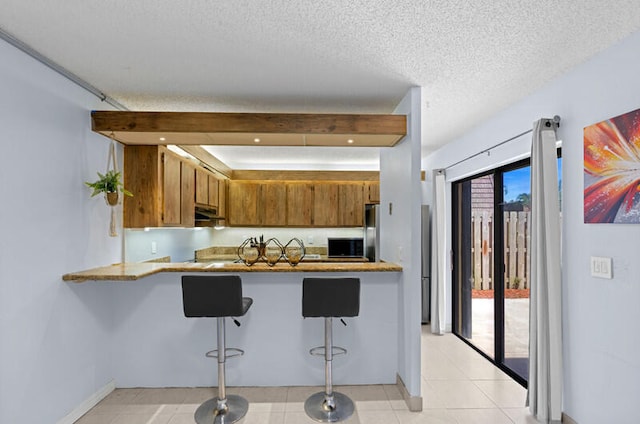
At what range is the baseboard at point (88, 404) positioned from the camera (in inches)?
102

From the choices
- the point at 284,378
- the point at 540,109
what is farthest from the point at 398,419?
the point at 540,109

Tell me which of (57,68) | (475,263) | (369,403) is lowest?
(369,403)

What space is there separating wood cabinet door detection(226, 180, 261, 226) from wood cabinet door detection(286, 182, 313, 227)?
57 centimetres

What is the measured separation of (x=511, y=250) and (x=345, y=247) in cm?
302

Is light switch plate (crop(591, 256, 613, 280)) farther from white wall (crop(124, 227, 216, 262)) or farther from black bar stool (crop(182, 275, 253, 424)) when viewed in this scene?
white wall (crop(124, 227, 216, 262))

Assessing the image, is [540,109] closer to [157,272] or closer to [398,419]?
[398,419]

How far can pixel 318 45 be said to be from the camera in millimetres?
2201

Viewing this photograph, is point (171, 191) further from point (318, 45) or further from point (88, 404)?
point (318, 45)

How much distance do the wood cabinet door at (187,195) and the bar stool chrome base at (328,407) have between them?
2.29 m

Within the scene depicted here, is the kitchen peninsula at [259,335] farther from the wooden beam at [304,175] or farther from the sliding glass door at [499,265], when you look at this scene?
the wooden beam at [304,175]

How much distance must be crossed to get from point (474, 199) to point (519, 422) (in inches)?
96.5

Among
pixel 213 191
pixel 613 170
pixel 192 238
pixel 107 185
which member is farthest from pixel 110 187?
pixel 613 170

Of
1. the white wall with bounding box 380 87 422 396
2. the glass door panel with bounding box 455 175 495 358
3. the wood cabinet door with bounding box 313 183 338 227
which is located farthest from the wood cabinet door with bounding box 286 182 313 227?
the white wall with bounding box 380 87 422 396

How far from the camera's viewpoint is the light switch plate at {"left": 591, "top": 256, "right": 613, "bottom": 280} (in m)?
2.18
